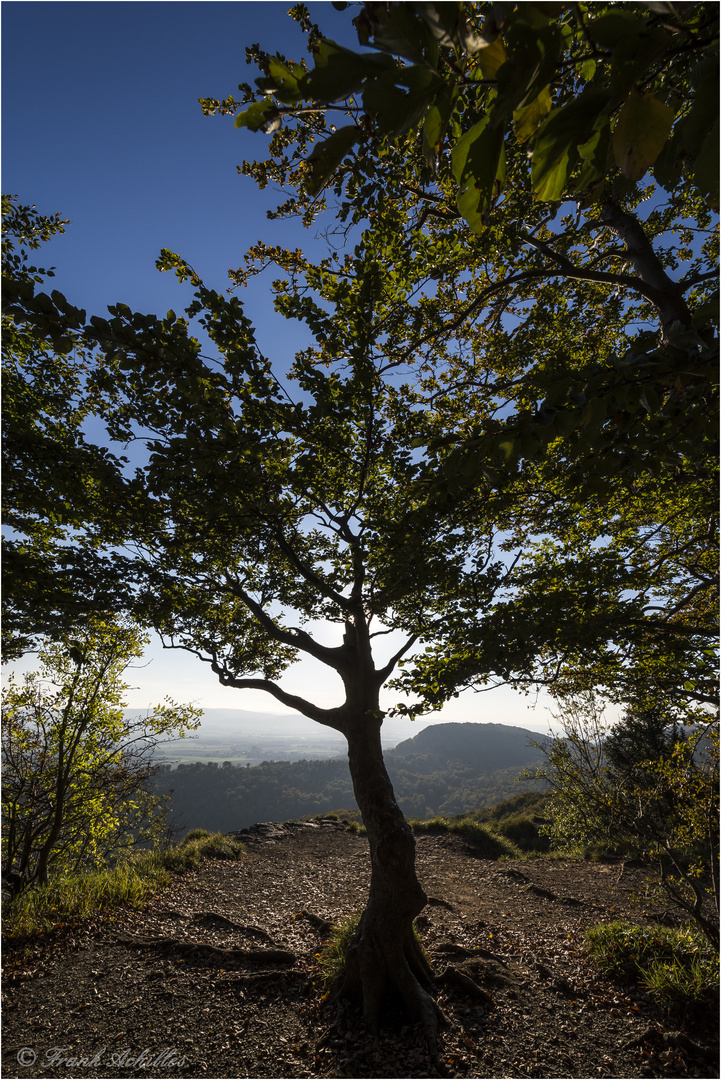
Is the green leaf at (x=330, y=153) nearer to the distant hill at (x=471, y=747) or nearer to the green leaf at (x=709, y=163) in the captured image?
the green leaf at (x=709, y=163)

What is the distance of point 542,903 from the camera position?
28.9ft

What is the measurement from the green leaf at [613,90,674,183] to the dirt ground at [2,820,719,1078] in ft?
21.3

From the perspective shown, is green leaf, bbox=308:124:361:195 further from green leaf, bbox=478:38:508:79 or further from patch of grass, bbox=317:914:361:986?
patch of grass, bbox=317:914:361:986

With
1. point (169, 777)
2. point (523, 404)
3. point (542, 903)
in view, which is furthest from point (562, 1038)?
point (169, 777)

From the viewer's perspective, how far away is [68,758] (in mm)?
9484

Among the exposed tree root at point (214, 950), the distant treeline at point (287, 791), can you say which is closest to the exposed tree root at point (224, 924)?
the exposed tree root at point (214, 950)

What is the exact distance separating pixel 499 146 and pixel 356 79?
300mm

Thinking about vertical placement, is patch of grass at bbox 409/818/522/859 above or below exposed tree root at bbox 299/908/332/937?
below

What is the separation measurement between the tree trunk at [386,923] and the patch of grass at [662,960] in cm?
254

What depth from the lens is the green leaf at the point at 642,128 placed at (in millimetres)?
763

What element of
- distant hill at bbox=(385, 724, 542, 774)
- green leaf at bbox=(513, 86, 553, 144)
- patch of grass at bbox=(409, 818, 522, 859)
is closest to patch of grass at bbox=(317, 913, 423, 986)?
green leaf at bbox=(513, 86, 553, 144)

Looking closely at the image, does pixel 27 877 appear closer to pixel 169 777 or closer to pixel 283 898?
pixel 283 898

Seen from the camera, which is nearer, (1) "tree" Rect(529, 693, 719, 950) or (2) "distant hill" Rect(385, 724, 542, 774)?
(1) "tree" Rect(529, 693, 719, 950)

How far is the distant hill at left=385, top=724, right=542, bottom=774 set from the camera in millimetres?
86500
